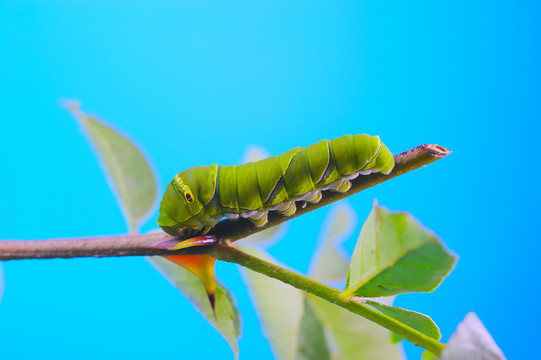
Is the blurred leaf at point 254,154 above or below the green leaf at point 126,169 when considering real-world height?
above

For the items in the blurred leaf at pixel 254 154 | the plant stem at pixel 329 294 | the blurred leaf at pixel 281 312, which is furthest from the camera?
the blurred leaf at pixel 254 154

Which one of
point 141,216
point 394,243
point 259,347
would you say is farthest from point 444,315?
point 394,243

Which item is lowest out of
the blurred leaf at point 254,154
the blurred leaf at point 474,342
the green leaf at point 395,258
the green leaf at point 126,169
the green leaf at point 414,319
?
the blurred leaf at point 474,342

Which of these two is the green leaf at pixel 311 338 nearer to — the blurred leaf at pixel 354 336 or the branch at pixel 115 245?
the blurred leaf at pixel 354 336

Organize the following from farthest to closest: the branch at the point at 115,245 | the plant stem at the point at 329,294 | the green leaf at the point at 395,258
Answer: the branch at the point at 115,245 → the plant stem at the point at 329,294 → the green leaf at the point at 395,258

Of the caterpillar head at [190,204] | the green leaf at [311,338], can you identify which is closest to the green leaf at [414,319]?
the green leaf at [311,338]

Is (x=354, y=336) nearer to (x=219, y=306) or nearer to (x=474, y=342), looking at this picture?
(x=219, y=306)

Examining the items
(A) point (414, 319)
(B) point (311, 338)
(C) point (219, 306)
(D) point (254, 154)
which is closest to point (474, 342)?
(A) point (414, 319)

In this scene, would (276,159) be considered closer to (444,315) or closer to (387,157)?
(387,157)
